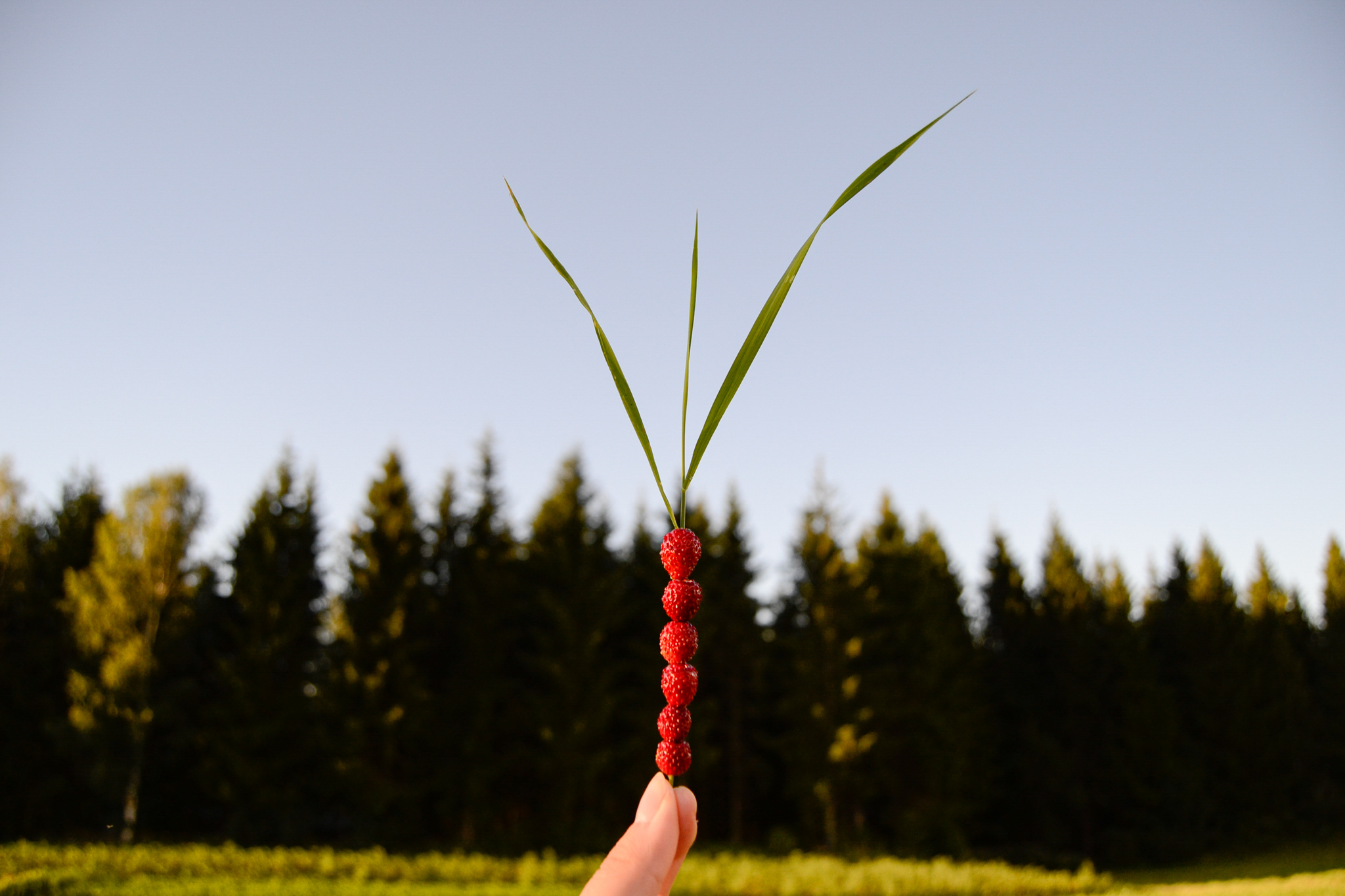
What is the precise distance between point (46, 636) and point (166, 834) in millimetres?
7194

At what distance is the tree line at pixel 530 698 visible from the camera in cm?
2178

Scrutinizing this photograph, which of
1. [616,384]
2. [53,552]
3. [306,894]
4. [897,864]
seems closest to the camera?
[616,384]

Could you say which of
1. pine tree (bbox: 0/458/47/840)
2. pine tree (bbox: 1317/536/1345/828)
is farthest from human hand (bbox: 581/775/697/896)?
pine tree (bbox: 1317/536/1345/828)

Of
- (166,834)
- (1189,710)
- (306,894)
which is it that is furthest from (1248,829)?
(166,834)

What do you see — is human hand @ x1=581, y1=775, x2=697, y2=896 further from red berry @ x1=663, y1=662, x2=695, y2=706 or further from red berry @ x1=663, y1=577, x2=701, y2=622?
red berry @ x1=663, y1=577, x2=701, y2=622

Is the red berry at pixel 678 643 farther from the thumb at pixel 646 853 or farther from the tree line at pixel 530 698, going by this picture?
the tree line at pixel 530 698

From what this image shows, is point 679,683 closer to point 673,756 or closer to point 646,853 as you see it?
point 673,756

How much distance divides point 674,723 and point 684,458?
59 centimetres

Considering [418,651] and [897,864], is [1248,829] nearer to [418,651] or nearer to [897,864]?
[897,864]

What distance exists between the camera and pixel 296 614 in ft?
75.8

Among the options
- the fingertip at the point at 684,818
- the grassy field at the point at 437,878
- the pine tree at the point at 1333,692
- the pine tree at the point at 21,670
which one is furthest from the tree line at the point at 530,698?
the fingertip at the point at 684,818

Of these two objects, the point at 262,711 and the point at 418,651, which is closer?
the point at 262,711

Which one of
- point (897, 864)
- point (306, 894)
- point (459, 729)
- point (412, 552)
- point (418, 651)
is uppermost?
point (412, 552)

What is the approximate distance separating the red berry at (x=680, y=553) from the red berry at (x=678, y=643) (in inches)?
4.5
